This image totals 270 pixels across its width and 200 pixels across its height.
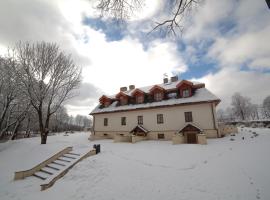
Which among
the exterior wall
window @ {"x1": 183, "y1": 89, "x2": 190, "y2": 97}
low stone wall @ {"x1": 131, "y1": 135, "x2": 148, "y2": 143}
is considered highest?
window @ {"x1": 183, "y1": 89, "x2": 190, "y2": 97}

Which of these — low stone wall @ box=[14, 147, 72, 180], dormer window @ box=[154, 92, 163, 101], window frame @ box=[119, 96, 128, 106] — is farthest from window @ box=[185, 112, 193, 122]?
low stone wall @ box=[14, 147, 72, 180]

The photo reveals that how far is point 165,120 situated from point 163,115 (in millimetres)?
736

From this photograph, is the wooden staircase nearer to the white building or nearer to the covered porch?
the white building

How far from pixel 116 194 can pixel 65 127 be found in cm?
7332

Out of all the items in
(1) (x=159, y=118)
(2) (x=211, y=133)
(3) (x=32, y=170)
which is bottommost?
(3) (x=32, y=170)

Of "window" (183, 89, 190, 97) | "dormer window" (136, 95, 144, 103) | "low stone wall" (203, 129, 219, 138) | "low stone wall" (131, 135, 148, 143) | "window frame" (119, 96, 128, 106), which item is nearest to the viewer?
"low stone wall" (203, 129, 219, 138)

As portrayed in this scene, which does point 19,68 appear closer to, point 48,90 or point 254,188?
point 48,90

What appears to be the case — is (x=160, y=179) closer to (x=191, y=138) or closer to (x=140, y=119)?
(x=191, y=138)

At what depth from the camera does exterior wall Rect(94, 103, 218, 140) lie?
18.3 meters

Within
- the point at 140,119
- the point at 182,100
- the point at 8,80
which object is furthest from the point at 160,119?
the point at 8,80

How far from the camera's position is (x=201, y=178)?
7.64 metres

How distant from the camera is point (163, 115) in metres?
21.0

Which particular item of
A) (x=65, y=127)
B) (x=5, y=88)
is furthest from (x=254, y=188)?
(x=65, y=127)

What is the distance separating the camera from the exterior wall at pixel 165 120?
18312 millimetres
